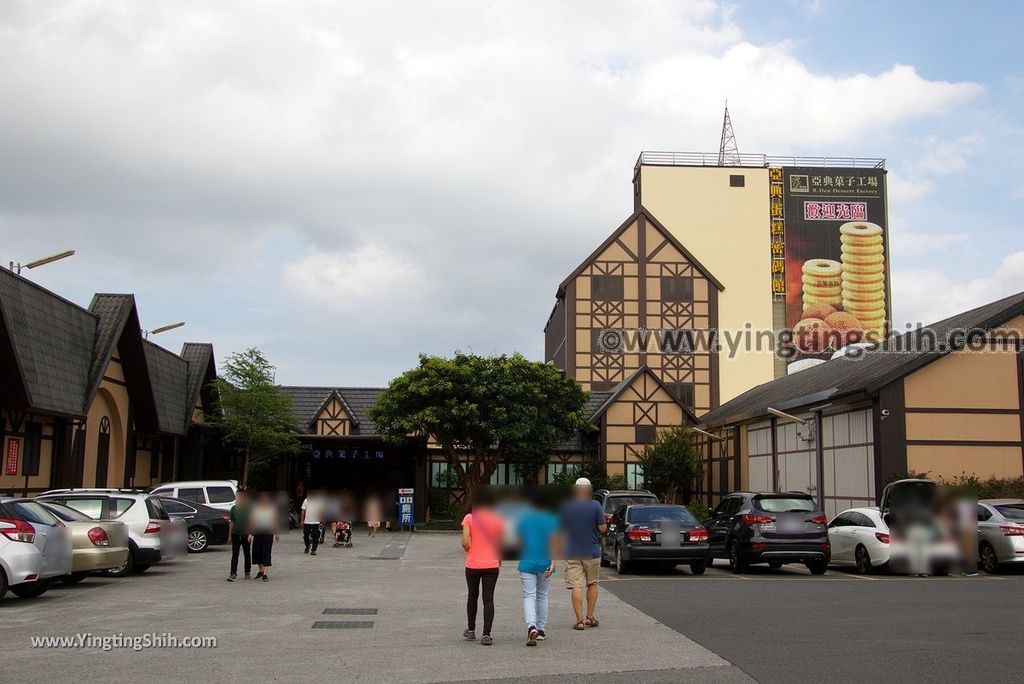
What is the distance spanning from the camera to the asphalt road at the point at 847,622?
29.7ft

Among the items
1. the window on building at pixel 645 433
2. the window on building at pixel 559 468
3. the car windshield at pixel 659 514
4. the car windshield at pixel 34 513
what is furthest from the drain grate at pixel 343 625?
the window on building at pixel 559 468

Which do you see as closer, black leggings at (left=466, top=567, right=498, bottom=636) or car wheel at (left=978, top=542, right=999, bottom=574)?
black leggings at (left=466, top=567, right=498, bottom=636)

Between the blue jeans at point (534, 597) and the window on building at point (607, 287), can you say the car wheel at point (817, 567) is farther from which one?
the window on building at point (607, 287)

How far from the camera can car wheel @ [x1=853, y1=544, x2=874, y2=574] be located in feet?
65.8

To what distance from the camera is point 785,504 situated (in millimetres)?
19859

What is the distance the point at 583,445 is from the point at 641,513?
2505cm

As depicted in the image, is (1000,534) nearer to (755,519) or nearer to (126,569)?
(755,519)

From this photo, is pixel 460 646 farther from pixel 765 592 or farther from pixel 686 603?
pixel 765 592

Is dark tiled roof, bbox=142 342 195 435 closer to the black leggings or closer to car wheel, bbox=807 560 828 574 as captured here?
car wheel, bbox=807 560 828 574

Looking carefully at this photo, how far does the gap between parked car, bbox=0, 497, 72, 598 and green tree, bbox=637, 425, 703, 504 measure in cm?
2743

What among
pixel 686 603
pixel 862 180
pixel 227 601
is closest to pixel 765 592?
pixel 686 603

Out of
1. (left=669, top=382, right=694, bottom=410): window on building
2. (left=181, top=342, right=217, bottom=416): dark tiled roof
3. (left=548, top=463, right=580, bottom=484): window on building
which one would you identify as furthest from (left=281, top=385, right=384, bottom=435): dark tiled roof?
(left=669, top=382, right=694, bottom=410): window on building

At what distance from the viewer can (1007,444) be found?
25.9 meters

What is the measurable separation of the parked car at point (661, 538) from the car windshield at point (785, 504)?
1.41m
